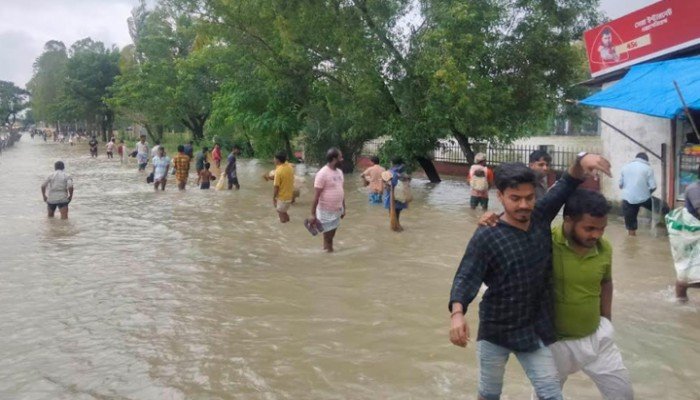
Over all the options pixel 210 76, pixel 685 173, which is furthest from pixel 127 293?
pixel 210 76

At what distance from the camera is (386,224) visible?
514 inches

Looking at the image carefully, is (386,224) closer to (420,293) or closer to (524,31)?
(420,293)

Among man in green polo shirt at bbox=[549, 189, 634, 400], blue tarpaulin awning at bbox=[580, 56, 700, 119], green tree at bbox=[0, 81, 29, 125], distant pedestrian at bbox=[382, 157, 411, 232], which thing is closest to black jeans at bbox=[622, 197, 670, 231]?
blue tarpaulin awning at bbox=[580, 56, 700, 119]

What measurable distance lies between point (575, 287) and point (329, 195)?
6.31 metres

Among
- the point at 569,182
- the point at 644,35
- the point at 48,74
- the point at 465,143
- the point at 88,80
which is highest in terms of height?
the point at 48,74

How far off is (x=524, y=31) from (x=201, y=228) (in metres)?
10.9

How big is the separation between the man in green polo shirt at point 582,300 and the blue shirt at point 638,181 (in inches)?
305

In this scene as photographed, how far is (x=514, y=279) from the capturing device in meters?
3.06

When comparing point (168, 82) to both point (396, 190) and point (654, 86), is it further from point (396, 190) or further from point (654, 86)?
point (654, 86)

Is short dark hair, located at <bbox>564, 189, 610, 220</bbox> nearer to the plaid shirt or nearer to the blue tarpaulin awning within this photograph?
the plaid shirt

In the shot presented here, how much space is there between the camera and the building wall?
1199cm

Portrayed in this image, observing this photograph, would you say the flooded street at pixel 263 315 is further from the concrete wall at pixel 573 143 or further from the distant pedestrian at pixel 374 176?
the concrete wall at pixel 573 143

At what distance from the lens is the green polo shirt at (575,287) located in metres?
3.19

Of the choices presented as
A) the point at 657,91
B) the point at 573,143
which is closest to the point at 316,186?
the point at 657,91
